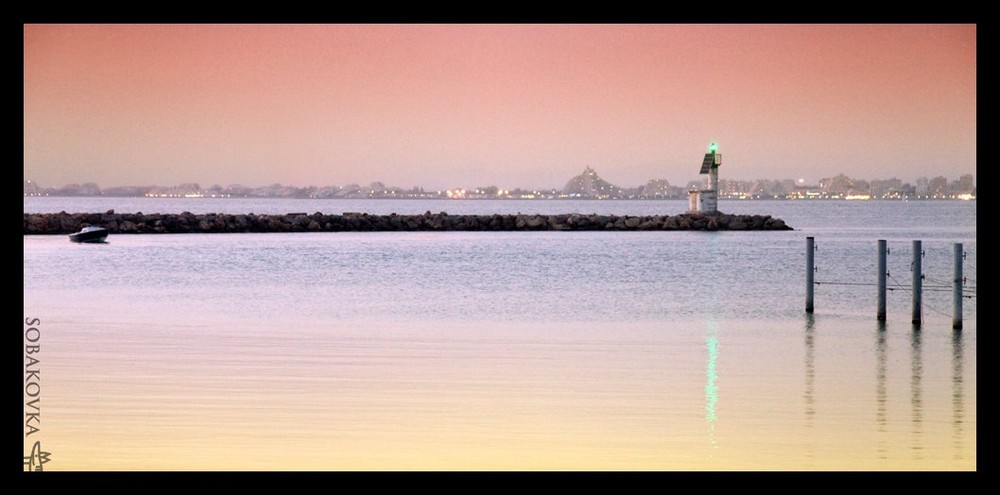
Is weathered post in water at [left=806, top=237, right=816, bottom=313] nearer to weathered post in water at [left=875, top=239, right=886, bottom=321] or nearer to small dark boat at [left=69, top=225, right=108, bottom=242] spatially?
weathered post in water at [left=875, top=239, right=886, bottom=321]

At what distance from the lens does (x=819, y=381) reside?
33.8 feet

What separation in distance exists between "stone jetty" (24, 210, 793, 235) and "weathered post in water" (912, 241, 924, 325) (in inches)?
1462

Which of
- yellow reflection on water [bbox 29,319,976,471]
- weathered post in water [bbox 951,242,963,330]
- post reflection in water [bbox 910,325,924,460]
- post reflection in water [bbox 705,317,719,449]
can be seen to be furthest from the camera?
weathered post in water [bbox 951,242,963,330]

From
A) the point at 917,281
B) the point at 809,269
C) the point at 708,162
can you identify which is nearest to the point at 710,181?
the point at 708,162

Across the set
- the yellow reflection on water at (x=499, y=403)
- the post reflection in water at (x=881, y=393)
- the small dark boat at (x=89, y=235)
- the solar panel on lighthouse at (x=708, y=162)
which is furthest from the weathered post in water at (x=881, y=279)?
the solar panel on lighthouse at (x=708, y=162)

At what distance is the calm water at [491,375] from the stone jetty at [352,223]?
2350 centimetres

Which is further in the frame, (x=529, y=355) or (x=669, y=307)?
(x=669, y=307)

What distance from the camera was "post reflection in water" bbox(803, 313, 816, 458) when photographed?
314 inches

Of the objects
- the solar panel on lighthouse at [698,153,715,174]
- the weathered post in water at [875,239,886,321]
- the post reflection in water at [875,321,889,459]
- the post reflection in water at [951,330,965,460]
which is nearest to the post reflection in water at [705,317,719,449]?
the post reflection in water at [875,321,889,459]

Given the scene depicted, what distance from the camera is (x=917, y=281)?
13977mm

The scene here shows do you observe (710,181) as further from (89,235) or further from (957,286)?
(957,286)
